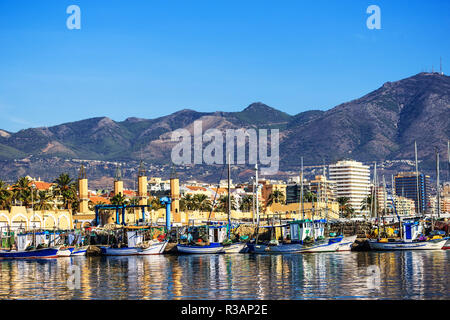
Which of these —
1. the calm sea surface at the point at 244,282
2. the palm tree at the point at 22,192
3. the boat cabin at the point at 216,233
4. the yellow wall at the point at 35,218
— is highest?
the palm tree at the point at 22,192

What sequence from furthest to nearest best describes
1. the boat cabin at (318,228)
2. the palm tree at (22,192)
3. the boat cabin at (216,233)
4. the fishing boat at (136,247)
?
the palm tree at (22,192)
the boat cabin at (216,233)
the fishing boat at (136,247)
the boat cabin at (318,228)

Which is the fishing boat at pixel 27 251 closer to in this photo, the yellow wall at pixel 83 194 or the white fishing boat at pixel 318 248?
the white fishing boat at pixel 318 248

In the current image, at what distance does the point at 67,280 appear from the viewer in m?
54.4

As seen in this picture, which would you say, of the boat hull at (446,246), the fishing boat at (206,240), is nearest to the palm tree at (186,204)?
the fishing boat at (206,240)

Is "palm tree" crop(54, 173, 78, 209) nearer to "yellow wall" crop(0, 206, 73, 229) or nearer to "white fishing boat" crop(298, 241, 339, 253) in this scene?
"yellow wall" crop(0, 206, 73, 229)

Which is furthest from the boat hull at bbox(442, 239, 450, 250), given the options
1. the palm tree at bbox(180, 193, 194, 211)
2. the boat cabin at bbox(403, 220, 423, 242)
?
the palm tree at bbox(180, 193, 194, 211)

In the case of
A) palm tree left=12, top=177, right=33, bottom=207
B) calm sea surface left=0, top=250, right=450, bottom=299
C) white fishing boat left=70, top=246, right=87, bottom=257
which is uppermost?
palm tree left=12, top=177, right=33, bottom=207

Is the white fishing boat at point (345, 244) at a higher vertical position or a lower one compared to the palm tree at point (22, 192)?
lower

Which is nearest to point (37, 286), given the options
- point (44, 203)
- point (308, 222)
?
point (308, 222)

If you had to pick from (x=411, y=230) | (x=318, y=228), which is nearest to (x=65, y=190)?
(x=318, y=228)

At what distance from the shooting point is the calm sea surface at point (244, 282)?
135 feet

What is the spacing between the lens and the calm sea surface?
41.1m

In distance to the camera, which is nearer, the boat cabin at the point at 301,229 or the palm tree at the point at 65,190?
the boat cabin at the point at 301,229
